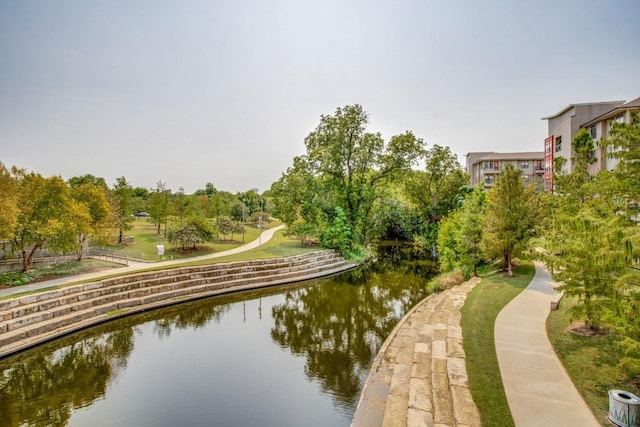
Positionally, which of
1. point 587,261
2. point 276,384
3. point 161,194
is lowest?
point 276,384

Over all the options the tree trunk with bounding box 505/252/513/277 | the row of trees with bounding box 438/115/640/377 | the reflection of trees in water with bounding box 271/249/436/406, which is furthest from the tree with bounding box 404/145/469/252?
the row of trees with bounding box 438/115/640/377

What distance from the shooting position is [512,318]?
35.4 ft

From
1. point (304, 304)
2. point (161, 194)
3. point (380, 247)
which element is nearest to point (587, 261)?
point (304, 304)

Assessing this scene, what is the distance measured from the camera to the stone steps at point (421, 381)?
20.3ft

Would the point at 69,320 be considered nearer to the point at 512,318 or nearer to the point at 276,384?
the point at 276,384

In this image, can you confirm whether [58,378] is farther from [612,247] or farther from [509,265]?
[509,265]

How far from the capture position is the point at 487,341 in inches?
355

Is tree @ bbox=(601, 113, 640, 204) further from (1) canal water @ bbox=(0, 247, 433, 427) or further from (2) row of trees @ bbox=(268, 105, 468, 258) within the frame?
(2) row of trees @ bbox=(268, 105, 468, 258)

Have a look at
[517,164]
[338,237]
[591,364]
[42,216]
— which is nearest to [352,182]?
[338,237]

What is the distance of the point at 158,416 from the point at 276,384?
8.87 feet

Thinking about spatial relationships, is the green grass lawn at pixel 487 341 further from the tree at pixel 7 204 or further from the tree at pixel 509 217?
the tree at pixel 7 204

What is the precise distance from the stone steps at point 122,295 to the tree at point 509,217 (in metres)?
10.4

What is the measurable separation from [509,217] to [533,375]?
10.3m

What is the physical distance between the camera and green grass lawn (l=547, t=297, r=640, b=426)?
6264 millimetres
